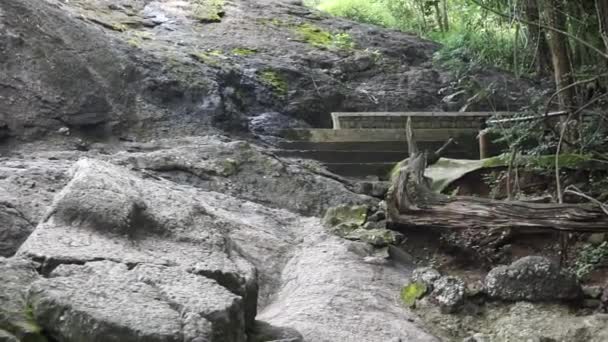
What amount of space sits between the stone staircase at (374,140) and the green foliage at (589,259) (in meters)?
2.92

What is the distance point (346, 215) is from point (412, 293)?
1412 millimetres

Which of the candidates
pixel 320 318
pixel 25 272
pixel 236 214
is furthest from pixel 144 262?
pixel 236 214

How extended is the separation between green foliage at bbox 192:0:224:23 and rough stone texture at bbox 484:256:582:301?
7.99m

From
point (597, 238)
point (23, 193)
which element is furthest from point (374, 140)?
point (23, 193)

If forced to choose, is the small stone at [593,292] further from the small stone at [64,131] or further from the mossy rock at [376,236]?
the small stone at [64,131]

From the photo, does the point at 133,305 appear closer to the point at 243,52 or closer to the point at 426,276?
the point at 426,276

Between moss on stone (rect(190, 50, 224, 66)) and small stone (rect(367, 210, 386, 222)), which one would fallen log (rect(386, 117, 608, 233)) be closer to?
small stone (rect(367, 210, 386, 222))

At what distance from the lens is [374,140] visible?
862 cm

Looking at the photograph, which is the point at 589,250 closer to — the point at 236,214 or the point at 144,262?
the point at 236,214

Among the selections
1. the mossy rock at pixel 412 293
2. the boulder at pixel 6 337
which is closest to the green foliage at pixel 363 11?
the mossy rock at pixel 412 293

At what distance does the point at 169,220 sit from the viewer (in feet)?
14.0

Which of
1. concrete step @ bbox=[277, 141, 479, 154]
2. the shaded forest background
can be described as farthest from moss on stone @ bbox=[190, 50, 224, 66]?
the shaded forest background

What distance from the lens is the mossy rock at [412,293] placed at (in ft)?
16.8

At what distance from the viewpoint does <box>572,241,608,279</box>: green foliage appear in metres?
5.46
